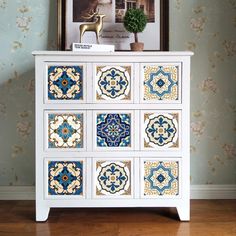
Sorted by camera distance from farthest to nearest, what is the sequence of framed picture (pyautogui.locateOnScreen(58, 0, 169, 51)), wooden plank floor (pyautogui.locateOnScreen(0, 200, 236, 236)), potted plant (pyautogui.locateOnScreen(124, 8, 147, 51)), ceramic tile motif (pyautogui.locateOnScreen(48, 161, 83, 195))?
framed picture (pyautogui.locateOnScreen(58, 0, 169, 51)) → potted plant (pyautogui.locateOnScreen(124, 8, 147, 51)) → ceramic tile motif (pyautogui.locateOnScreen(48, 161, 83, 195)) → wooden plank floor (pyautogui.locateOnScreen(0, 200, 236, 236))

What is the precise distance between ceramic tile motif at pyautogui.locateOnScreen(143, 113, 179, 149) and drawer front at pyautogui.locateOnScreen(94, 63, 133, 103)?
0.50 ft

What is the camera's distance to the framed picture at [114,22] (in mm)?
2453

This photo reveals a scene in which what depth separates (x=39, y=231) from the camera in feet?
6.44

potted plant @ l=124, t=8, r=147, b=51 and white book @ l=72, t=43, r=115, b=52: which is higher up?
potted plant @ l=124, t=8, r=147, b=51

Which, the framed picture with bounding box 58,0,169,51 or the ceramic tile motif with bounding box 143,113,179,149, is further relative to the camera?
the framed picture with bounding box 58,0,169,51

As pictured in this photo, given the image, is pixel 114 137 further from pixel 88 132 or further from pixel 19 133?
pixel 19 133

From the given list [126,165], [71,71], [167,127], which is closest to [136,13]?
[71,71]

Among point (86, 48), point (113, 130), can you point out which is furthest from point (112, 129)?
point (86, 48)

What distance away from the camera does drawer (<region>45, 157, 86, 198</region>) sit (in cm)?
206

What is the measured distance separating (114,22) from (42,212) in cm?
120

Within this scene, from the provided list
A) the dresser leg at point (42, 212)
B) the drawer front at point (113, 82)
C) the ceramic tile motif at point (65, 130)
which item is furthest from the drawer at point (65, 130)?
the dresser leg at point (42, 212)

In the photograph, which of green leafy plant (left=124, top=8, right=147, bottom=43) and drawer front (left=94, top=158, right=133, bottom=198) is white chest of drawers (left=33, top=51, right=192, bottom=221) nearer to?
drawer front (left=94, top=158, right=133, bottom=198)

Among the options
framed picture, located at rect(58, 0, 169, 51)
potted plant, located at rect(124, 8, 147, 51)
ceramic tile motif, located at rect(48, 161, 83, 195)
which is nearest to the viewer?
ceramic tile motif, located at rect(48, 161, 83, 195)

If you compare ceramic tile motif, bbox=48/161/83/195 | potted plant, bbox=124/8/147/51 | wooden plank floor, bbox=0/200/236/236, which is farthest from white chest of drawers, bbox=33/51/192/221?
potted plant, bbox=124/8/147/51
